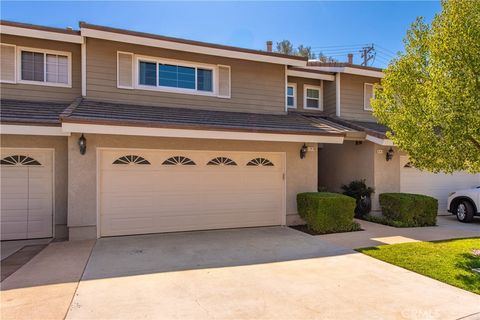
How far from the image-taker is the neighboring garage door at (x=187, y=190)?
27.8 feet

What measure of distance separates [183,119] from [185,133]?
2.75 feet

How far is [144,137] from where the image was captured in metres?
8.67

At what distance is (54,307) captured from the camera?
421cm

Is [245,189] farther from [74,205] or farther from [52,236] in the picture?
[52,236]

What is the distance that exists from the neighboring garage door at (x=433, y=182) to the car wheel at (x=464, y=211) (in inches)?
42.2

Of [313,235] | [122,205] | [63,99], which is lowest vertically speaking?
[313,235]

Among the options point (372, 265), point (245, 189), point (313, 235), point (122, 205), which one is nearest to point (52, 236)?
point (122, 205)

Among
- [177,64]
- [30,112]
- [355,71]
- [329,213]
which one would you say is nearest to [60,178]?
[30,112]

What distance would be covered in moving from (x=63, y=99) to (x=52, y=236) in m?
4.03

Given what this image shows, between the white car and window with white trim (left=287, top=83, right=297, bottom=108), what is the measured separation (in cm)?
715

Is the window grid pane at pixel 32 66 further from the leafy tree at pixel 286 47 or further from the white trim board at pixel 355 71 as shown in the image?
the leafy tree at pixel 286 47

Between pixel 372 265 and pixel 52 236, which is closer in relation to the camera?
pixel 372 265

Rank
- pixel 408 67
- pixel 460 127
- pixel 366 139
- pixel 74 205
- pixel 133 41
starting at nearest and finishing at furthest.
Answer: pixel 460 127
pixel 408 67
pixel 74 205
pixel 133 41
pixel 366 139

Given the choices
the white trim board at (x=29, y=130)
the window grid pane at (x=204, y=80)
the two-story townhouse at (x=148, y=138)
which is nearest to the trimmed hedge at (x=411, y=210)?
the two-story townhouse at (x=148, y=138)
